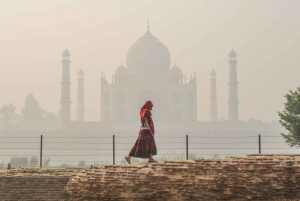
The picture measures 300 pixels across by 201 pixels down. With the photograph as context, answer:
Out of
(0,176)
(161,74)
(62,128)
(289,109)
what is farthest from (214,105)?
(0,176)

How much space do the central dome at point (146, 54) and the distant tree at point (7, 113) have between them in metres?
12.3

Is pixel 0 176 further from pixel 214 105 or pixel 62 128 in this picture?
pixel 214 105

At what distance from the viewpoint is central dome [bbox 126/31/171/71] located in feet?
147

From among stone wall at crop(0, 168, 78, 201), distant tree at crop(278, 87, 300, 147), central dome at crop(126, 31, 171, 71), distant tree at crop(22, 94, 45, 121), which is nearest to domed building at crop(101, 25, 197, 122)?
central dome at crop(126, 31, 171, 71)

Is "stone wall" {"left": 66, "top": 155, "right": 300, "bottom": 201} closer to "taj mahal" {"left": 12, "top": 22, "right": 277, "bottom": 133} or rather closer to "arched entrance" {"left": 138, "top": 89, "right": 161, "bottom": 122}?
"taj mahal" {"left": 12, "top": 22, "right": 277, "bottom": 133}

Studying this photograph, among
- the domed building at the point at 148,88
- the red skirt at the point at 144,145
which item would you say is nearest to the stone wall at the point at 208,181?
the red skirt at the point at 144,145

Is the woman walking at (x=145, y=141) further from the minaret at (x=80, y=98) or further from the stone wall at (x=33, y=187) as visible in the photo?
the minaret at (x=80, y=98)

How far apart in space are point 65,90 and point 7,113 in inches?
476

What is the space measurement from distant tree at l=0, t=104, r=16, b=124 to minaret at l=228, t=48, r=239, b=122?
19.8 m

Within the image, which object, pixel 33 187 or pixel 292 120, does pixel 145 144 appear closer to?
pixel 33 187

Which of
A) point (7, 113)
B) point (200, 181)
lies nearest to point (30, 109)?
point (7, 113)

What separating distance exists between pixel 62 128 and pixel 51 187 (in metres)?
35.6

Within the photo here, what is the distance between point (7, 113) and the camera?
51.5 meters

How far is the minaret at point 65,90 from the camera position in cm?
4147
